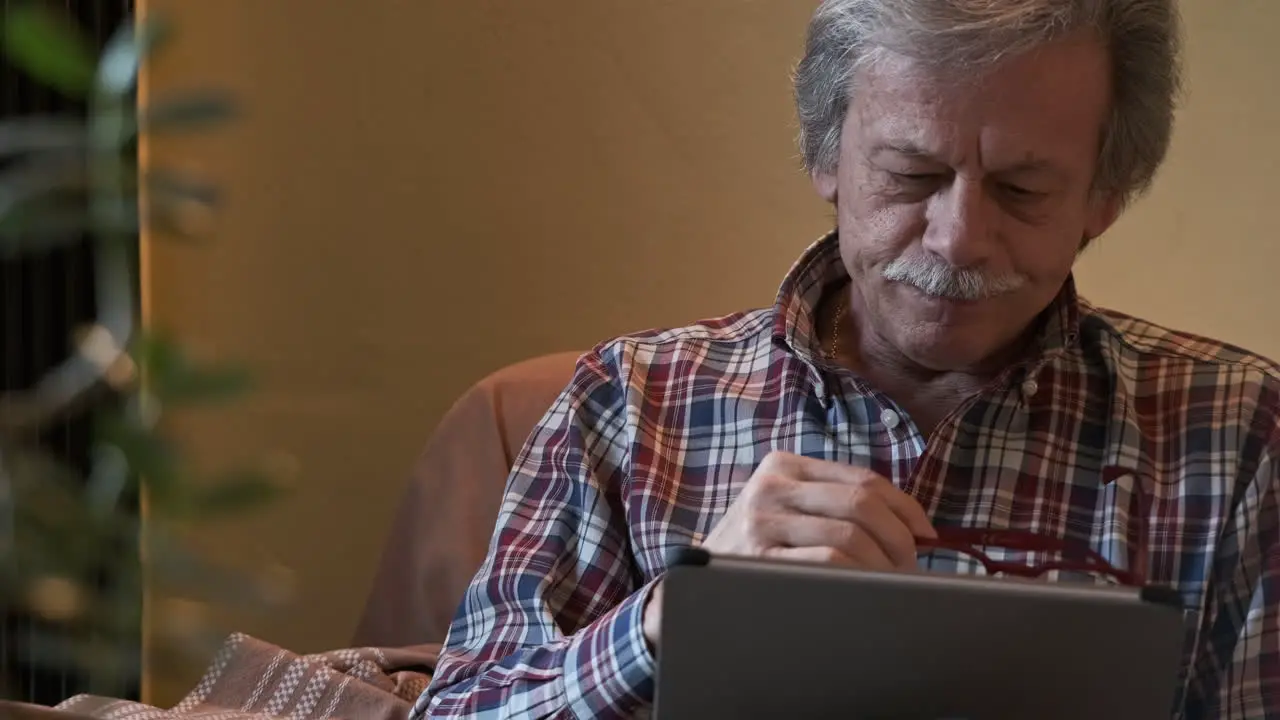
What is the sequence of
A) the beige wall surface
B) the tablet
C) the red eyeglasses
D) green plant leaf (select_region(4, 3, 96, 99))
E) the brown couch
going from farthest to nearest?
the beige wall surface, the brown couch, the red eyeglasses, the tablet, green plant leaf (select_region(4, 3, 96, 99))

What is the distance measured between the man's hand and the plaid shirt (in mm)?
171

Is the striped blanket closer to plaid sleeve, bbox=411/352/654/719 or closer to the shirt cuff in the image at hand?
plaid sleeve, bbox=411/352/654/719

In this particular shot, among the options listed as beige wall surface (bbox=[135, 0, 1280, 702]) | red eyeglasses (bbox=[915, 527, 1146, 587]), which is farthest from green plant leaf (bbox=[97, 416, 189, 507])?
beige wall surface (bbox=[135, 0, 1280, 702])

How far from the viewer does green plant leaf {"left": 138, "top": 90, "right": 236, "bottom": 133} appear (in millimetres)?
270

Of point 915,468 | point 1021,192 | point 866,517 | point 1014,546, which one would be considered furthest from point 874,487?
point 1021,192

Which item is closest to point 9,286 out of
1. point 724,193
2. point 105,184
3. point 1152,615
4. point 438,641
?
point 438,641

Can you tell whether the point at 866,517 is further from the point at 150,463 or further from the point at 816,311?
the point at 150,463

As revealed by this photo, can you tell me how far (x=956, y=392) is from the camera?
1330 mm

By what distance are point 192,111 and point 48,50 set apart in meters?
0.03

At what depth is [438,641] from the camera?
1.58m

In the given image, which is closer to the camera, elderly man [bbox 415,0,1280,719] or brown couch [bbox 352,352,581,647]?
elderly man [bbox 415,0,1280,719]

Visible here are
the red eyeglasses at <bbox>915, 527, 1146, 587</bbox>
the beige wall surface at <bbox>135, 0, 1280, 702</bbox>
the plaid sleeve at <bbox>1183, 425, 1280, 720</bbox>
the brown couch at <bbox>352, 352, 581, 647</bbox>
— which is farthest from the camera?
the beige wall surface at <bbox>135, 0, 1280, 702</bbox>

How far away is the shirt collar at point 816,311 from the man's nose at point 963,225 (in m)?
0.13

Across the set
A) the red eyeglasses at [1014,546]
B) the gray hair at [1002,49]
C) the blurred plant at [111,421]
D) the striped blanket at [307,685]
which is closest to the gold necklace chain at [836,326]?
the gray hair at [1002,49]
